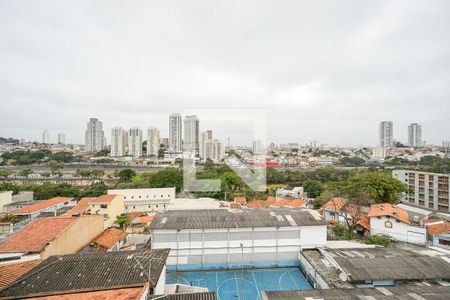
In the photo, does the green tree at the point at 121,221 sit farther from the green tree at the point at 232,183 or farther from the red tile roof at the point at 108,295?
the green tree at the point at 232,183

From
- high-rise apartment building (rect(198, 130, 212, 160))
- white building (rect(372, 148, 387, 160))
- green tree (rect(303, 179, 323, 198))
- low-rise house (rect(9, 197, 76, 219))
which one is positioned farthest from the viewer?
white building (rect(372, 148, 387, 160))

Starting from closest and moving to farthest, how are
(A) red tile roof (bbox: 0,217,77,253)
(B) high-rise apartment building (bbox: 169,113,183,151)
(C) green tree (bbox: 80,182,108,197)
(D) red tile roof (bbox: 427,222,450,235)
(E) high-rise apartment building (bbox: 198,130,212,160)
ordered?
1. (A) red tile roof (bbox: 0,217,77,253)
2. (D) red tile roof (bbox: 427,222,450,235)
3. (E) high-rise apartment building (bbox: 198,130,212,160)
4. (C) green tree (bbox: 80,182,108,197)
5. (B) high-rise apartment building (bbox: 169,113,183,151)

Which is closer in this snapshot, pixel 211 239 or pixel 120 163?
pixel 211 239

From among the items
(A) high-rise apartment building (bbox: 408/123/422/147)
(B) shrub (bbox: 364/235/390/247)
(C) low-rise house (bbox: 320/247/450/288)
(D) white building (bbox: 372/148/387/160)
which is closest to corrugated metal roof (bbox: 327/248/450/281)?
(C) low-rise house (bbox: 320/247/450/288)

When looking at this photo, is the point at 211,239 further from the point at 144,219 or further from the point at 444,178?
the point at 444,178

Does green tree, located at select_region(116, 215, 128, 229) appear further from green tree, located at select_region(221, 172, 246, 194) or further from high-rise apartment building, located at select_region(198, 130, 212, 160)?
green tree, located at select_region(221, 172, 246, 194)

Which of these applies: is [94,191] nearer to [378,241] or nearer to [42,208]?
[42,208]

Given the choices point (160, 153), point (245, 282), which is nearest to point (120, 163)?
point (160, 153)
